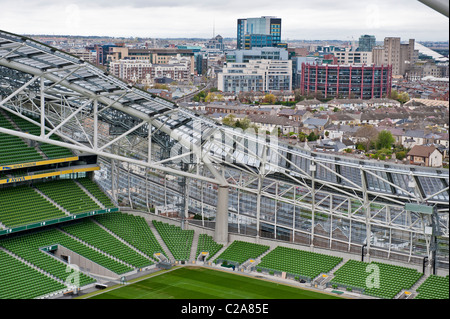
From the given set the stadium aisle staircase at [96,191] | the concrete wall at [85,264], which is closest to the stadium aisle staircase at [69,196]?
the stadium aisle staircase at [96,191]

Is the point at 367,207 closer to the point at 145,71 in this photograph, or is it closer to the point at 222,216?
the point at 222,216

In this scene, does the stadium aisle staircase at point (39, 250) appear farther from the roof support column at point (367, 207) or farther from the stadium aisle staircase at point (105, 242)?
the roof support column at point (367, 207)

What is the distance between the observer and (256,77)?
149 metres

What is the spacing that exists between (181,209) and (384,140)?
53.9 m

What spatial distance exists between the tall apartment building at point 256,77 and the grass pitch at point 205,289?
115 m

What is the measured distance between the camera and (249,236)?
34.4 metres

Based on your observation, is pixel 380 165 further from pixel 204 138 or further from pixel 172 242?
pixel 172 242

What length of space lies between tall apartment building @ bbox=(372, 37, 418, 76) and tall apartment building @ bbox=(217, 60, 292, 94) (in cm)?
4516

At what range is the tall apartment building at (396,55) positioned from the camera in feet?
625

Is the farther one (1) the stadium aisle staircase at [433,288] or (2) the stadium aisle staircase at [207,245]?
(2) the stadium aisle staircase at [207,245]

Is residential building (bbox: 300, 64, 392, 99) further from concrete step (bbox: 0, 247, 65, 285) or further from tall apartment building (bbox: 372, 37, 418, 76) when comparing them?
concrete step (bbox: 0, 247, 65, 285)

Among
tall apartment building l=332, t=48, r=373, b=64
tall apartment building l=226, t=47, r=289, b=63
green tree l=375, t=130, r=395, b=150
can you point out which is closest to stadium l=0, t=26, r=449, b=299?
green tree l=375, t=130, r=395, b=150

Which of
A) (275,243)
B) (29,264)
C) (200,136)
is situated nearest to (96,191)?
(200,136)

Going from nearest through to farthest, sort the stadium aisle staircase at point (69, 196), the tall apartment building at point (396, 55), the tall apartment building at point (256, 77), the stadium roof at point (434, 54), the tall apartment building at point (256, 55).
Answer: the stadium roof at point (434, 54) < the stadium aisle staircase at point (69, 196) < the tall apartment building at point (256, 77) < the tall apartment building at point (256, 55) < the tall apartment building at point (396, 55)
